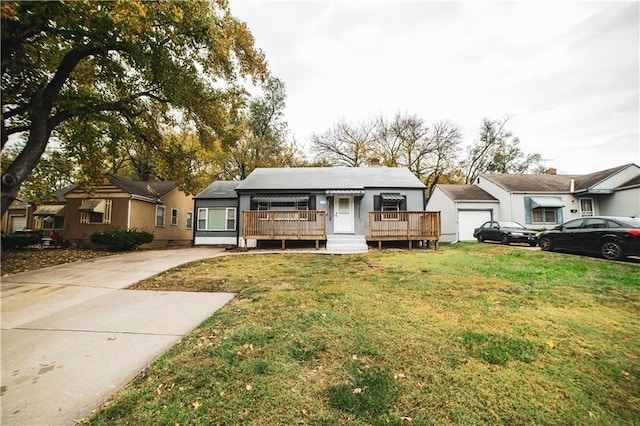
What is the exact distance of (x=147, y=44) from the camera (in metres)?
7.89

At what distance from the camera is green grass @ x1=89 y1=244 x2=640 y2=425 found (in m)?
1.98

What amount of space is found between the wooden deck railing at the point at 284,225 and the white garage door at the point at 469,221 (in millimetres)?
10200

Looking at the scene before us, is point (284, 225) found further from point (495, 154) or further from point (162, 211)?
point (495, 154)

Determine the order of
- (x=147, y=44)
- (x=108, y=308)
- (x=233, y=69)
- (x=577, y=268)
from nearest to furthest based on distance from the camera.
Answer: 1. (x=108, y=308)
2. (x=577, y=268)
3. (x=147, y=44)
4. (x=233, y=69)

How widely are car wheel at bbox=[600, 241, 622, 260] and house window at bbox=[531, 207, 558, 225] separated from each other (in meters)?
9.88

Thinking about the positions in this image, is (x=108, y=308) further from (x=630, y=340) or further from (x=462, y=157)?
(x=462, y=157)

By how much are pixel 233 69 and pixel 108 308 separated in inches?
354

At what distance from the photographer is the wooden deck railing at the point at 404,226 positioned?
40.1 ft

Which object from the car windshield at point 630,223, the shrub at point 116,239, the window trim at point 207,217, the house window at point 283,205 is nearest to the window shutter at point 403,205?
the house window at point 283,205

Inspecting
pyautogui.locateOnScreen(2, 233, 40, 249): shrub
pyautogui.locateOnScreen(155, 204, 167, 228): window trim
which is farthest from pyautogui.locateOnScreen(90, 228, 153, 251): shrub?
pyautogui.locateOnScreen(155, 204, 167, 228): window trim

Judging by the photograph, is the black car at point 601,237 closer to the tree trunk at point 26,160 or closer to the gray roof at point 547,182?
the gray roof at point 547,182

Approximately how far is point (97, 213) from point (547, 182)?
29745 mm

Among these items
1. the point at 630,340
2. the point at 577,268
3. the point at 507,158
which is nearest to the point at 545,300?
the point at 630,340

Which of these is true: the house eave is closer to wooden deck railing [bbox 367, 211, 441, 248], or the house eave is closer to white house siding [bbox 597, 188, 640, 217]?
wooden deck railing [bbox 367, 211, 441, 248]
